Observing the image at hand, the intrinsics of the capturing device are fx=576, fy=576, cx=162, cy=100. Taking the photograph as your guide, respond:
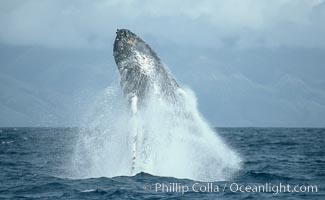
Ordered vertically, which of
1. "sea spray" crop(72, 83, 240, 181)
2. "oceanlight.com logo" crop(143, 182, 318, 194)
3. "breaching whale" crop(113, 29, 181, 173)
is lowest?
"oceanlight.com logo" crop(143, 182, 318, 194)

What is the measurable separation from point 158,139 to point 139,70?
2209 mm

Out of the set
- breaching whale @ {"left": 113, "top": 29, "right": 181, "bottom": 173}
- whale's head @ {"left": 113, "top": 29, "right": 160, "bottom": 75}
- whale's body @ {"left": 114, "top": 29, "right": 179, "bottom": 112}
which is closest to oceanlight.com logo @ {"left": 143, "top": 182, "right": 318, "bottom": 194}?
breaching whale @ {"left": 113, "top": 29, "right": 181, "bottom": 173}

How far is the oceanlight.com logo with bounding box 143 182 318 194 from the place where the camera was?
15.7 metres

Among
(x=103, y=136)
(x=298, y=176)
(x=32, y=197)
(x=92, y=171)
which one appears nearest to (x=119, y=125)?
(x=103, y=136)

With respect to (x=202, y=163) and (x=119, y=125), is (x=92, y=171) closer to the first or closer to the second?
(x=119, y=125)

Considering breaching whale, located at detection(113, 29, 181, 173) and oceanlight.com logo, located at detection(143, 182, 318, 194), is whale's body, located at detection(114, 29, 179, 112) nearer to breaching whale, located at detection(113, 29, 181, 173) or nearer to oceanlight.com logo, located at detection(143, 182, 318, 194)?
breaching whale, located at detection(113, 29, 181, 173)

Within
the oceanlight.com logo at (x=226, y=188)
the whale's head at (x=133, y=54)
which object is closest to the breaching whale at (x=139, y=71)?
the whale's head at (x=133, y=54)

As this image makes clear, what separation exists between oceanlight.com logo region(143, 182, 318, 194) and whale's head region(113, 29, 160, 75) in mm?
3611

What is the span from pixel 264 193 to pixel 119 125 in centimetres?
547

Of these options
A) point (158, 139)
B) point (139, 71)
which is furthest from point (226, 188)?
point (139, 71)

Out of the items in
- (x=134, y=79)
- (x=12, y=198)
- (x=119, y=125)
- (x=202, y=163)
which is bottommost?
(x=12, y=198)

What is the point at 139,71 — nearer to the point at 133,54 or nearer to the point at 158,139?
the point at 133,54

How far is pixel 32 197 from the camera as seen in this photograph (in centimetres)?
1499

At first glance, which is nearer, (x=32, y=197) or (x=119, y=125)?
(x=32, y=197)
